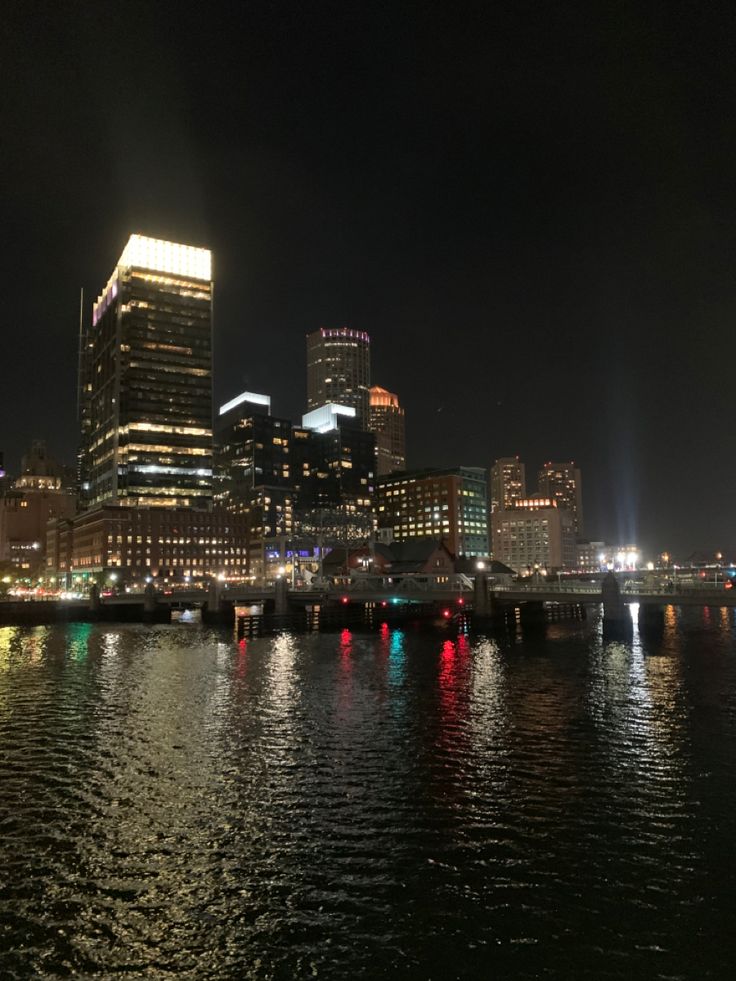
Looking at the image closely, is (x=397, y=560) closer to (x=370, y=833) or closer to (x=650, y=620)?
(x=650, y=620)

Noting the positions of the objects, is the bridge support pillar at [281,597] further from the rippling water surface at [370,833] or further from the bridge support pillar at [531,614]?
the rippling water surface at [370,833]

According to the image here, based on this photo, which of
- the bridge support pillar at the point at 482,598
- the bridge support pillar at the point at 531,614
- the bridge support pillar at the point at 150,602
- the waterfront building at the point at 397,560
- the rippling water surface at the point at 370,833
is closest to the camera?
the rippling water surface at the point at 370,833

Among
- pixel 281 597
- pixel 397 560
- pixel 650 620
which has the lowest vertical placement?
pixel 650 620

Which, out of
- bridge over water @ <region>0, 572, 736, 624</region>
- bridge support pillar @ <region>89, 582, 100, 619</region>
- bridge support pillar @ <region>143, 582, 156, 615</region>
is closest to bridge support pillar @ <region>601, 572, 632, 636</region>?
bridge over water @ <region>0, 572, 736, 624</region>

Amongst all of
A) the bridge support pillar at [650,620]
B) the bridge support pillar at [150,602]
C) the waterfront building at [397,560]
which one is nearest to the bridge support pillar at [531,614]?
the bridge support pillar at [650,620]

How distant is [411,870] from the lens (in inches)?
697

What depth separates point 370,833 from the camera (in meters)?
20.2

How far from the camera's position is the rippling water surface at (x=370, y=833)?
1414 cm

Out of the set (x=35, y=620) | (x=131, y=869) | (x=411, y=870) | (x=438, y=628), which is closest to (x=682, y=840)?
(x=411, y=870)

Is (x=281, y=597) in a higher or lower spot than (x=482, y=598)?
lower

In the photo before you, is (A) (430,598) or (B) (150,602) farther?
(B) (150,602)

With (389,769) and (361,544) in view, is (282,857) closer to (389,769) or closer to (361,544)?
(389,769)

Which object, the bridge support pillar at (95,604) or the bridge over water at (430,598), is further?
the bridge support pillar at (95,604)

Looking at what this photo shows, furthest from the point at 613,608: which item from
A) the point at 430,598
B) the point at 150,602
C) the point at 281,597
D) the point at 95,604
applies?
the point at 95,604
